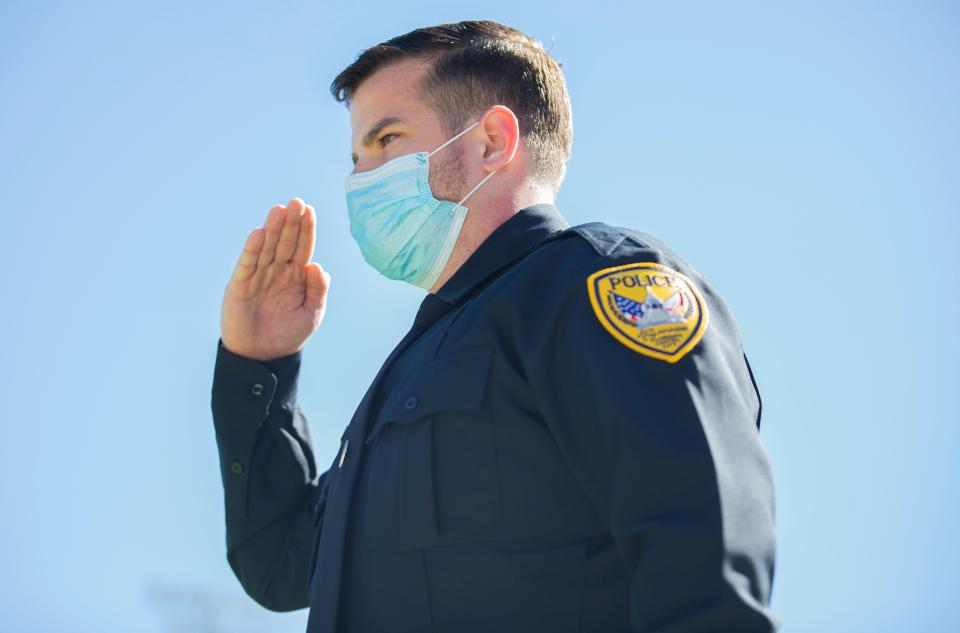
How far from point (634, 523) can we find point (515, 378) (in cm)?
60

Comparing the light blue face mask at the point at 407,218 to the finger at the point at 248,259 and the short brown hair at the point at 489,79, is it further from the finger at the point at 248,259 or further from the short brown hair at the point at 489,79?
the finger at the point at 248,259

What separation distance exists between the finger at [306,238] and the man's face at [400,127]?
259mm

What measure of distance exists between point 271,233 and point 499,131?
0.98 metres

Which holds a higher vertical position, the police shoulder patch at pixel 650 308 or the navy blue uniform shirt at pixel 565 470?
the police shoulder patch at pixel 650 308

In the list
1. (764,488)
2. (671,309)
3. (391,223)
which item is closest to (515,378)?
(671,309)

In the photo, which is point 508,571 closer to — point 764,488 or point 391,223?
point 764,488

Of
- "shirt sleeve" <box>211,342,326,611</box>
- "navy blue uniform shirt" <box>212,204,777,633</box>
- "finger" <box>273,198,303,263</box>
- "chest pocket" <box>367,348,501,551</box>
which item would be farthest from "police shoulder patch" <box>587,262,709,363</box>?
"shirt sleeve" <box>211,342,326,611</box>

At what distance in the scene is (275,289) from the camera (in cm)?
444

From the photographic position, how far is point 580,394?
8.71 feet

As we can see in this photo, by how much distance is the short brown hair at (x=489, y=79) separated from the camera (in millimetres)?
4164

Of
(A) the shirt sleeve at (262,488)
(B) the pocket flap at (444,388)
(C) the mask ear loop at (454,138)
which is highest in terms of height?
(C) the mask ear loop at (454,138)

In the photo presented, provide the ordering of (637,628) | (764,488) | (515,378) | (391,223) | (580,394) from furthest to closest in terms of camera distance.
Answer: (391,223) < (515,378) < (580,394) < (764,488) < (637,628)

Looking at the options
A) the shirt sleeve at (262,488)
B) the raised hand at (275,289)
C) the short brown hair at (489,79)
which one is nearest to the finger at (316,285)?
Answer: the raised hand at (275,289)

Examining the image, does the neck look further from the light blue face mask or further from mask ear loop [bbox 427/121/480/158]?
mask ear loop [bbox 427/121/480/158]
